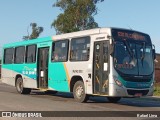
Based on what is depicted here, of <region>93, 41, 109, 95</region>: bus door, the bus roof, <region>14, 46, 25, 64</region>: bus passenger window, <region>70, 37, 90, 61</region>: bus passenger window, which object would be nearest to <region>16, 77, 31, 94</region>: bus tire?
<region>14, 46, 25, 64</region>: bus passenger window

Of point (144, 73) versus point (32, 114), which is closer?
point (32, 114)

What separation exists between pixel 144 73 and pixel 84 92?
2704 mm

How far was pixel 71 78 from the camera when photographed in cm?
1789

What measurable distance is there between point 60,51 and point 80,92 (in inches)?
103

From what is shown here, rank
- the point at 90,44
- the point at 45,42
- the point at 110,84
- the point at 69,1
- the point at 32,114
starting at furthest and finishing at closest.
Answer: the point at 69,1
the point at 45,42
the point at 90,44
the point at 110,84
the point at 32,114

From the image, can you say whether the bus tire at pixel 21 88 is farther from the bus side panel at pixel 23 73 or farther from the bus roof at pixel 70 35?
the bus roof at pixel 70 35

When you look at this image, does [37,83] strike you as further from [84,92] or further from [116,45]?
[116,45]

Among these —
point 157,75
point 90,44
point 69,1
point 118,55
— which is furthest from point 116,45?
point 69,1

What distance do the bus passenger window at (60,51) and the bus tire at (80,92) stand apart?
5.17ft

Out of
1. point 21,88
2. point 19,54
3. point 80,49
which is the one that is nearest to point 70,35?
point 80,49

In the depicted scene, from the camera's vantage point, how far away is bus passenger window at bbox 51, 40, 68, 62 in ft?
60.9

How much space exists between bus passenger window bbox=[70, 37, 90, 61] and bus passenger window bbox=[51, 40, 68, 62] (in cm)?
52

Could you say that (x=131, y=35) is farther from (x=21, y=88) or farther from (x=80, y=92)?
(x=21, y=88)

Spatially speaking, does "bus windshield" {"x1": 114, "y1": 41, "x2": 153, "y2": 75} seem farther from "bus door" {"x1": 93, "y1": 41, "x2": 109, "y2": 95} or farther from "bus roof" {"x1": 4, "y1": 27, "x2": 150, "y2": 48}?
"bus roof" {"x1": 4, "y1": 27, "x2": 150, "y2": 48}
